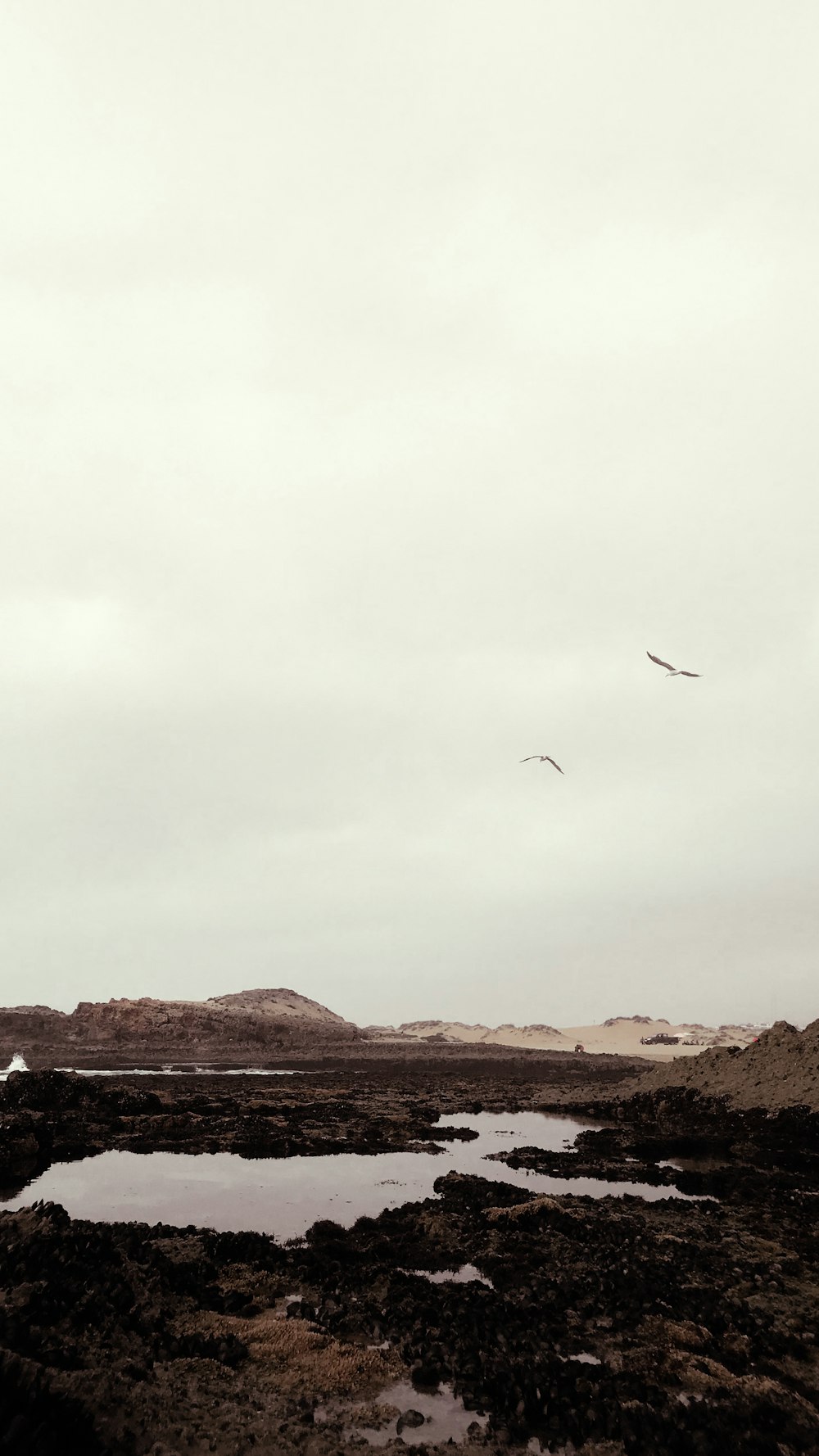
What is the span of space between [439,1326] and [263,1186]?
11.4 metres

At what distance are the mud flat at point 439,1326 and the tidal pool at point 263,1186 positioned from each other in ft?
2.83

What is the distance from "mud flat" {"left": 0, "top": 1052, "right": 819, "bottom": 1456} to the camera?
8.24m

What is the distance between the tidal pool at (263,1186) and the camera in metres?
17.8

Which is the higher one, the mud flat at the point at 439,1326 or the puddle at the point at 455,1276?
the mud flat at the point at 439,1326

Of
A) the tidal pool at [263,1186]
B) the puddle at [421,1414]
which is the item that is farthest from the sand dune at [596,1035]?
the puddle at [421,1414]

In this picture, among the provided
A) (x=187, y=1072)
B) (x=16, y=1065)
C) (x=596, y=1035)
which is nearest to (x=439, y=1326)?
(x=187, y=1072)

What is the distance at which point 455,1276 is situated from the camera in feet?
45.6

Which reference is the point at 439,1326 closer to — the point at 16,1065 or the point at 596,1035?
the point at 16,1065

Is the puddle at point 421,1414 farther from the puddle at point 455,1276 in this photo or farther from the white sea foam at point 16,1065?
the white sea foam at point 16,1065

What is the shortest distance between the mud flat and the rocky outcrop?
67411 mm

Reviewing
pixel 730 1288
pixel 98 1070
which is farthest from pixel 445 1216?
pixel 98 1070

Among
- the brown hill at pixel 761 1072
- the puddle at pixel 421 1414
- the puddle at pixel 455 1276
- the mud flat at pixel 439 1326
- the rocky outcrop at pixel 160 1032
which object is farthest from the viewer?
the rocky outcrop at pixel 160 1032

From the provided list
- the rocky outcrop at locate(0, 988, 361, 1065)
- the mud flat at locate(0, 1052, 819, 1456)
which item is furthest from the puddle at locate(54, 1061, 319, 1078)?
the mud flat at locate(0, 1052, 819, 1456)

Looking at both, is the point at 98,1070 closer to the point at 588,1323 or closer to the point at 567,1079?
the point at 567,1079
